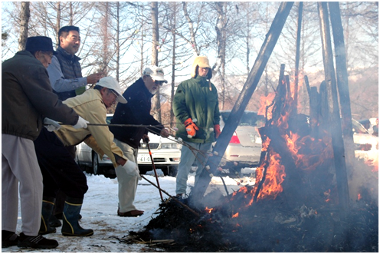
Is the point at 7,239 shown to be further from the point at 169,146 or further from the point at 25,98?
the point at 169,146

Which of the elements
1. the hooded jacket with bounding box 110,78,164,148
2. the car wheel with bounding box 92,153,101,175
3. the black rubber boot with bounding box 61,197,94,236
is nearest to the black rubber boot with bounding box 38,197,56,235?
the black rubber boot with bounding box 61,197,94,236

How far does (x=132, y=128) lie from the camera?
5.44m

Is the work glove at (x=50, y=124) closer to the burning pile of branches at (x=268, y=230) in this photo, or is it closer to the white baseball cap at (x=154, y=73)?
the burning pile of branches at (x=268, y=230)

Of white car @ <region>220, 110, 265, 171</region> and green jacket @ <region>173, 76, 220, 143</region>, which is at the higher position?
green jacket @ <region>173, 76, 220, 143</region>

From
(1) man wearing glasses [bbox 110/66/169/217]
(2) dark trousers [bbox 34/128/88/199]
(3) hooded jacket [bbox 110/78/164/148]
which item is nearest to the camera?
(2) dark trousers [bbox 34/128/88/199]

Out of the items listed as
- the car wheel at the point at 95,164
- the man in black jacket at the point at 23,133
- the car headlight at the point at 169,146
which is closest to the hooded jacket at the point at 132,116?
the man in black jacket at the point at 23,133

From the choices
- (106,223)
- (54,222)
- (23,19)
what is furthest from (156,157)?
(23,19)

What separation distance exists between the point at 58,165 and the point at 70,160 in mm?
134

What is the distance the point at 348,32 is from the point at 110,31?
54.4 feet

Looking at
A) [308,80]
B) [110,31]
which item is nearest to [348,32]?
[308,80]

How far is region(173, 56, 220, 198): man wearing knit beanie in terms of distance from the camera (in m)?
5.73

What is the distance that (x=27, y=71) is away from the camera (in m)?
3.55

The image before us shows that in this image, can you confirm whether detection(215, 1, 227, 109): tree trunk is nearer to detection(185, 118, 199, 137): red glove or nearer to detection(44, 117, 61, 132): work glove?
detection(185, 118, 199, 137): red glove

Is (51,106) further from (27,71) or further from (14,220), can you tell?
(14,220)
